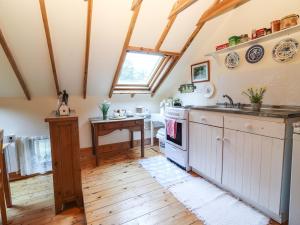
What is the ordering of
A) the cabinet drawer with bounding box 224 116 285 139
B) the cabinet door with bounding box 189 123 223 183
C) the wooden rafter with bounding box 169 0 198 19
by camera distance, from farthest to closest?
the cabinet door with bounding box 189 123 223 183 → the wooden rafter with bounding box 169 0 198 19 → the cabinet drawer with bounding box 224 116 285 139

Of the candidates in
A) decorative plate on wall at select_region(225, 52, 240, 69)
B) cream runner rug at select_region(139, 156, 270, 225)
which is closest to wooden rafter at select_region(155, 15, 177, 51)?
decorative plate on wall at select_region(225, 52, 240, 69)

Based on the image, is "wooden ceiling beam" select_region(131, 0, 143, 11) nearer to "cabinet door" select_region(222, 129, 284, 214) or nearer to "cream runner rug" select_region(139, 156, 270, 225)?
"cabinet door" select_region(222, 129, 284, 214)

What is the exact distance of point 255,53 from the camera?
2.28 m

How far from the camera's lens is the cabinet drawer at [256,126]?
60.4 inches

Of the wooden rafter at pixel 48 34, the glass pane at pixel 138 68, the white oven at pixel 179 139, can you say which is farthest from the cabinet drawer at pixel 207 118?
the wooden rafter at pixel 48 34

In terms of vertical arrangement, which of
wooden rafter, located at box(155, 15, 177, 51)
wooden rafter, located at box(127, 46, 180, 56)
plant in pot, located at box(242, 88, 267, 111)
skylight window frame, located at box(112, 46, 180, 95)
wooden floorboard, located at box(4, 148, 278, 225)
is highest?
wooden rafter, located at box(155, 15, 177, 51)

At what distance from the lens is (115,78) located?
3189mm

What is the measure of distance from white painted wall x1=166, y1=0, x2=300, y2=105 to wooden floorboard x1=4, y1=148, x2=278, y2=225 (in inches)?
67.7

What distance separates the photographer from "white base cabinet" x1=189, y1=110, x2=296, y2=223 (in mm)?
1549

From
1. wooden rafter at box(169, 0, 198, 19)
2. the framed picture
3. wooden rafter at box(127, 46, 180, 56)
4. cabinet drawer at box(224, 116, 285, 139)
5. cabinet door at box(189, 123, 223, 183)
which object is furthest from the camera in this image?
the framed picture

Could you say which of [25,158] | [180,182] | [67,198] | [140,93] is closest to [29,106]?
[25,158]

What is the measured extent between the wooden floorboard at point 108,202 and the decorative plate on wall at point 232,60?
2.00 m

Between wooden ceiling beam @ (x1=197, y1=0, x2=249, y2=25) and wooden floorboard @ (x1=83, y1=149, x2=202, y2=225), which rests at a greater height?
wooden ceiling beam @ (x1=197, y1=0, x2=249, y2=25)

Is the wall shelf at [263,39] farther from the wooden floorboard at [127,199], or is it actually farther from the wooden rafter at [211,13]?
the wooden floorboard at [127,199]
